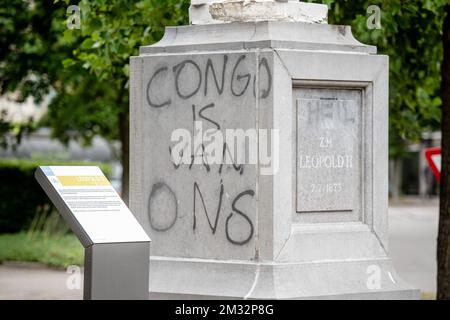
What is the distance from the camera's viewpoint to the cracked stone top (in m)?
7.96

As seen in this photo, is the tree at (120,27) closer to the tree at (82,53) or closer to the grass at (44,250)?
the tree at (82,53)

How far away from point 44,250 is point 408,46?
9.71 metres

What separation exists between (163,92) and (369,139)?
1431 millimetres

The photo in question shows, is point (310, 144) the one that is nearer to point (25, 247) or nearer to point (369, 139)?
point (369, 139)

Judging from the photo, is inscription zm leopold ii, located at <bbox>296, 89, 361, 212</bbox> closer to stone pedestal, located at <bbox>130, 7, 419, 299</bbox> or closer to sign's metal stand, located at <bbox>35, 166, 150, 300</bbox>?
stone pedestal, located at <bbox>130, 7, 419, 299</bbox>

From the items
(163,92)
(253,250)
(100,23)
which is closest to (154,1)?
(100,23)

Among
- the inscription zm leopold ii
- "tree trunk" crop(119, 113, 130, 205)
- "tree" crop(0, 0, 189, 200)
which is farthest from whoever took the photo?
"tree trunk" crop(119, 113, 130, 205)

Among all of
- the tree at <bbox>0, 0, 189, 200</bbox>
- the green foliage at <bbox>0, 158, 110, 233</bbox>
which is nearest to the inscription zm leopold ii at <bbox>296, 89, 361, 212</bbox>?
the tree at <bbox>0, 0, 189, 200</bbox>

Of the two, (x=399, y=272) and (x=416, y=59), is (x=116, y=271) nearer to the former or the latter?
(x=416, y=59)

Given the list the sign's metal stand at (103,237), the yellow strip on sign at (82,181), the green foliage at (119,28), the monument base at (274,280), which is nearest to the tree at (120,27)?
the green foliage at (119,28)

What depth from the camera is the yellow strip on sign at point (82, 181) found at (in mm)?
6695

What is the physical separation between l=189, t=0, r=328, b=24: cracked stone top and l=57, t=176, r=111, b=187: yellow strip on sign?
1756 mm

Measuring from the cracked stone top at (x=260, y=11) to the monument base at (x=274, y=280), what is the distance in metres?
1.63
